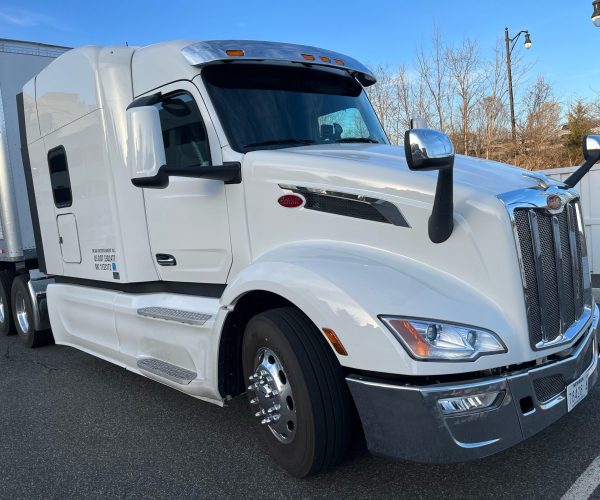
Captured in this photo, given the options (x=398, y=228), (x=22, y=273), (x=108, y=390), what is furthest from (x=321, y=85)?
(x=22, y=273)

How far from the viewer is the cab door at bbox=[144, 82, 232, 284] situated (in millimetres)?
3814

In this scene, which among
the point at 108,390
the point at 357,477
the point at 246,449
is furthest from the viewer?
the point at 108,390

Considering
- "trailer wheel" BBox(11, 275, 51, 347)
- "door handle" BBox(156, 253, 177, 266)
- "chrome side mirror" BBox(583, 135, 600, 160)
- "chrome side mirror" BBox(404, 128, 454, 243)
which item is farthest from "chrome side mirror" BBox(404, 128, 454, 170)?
"trailer wheel" BBox(11, 275, 51, 347)

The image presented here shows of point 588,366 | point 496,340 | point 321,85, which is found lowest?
point 588,366

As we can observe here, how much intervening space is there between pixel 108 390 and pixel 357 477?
9.24 feet

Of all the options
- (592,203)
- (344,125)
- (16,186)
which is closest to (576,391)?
(344,125)

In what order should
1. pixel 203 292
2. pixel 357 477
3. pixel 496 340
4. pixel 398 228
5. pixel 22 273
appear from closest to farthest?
pixel 496 340 < pixel 398 228 < pixel 357 477 < pixel 203 292 < pixel 22 273

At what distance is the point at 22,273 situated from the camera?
278 inches

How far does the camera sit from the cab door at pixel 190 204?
3.81 meters

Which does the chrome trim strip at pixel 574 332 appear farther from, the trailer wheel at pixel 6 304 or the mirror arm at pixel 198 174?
the trailer wheel at pixel 6 304

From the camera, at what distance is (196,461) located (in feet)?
11.9

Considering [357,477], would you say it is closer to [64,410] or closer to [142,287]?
[142,287]

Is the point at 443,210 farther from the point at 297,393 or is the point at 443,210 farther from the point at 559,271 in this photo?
the point at 297,393

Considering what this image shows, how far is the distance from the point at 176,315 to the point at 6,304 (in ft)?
15.3
